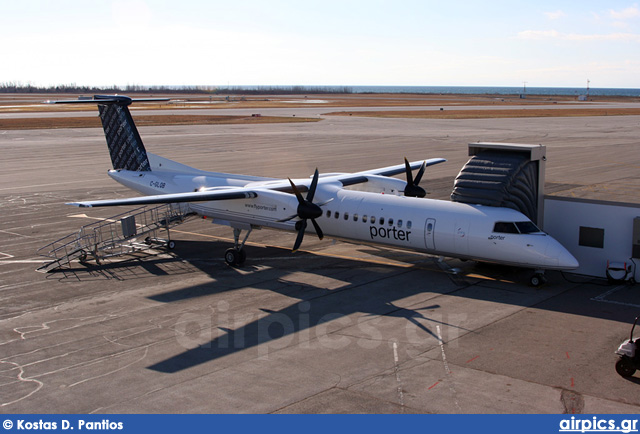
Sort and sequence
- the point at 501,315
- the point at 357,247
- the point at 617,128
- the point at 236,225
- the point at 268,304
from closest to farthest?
the point at 501,315 < the point at 268,304 < the point at 236,225 < the point at 357,247 < the point at 617,128

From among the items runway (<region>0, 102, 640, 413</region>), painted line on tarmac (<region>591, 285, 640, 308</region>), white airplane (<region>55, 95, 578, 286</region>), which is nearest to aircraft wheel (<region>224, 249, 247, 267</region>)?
white airplane (<region>55, 95, 578, 286</region>)

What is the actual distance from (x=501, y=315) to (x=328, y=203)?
9.56 metres

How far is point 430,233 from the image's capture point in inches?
946

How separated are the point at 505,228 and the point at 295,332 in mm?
9272

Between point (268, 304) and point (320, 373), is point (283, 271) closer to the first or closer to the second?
point (268, 304)

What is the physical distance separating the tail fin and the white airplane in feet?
0.18

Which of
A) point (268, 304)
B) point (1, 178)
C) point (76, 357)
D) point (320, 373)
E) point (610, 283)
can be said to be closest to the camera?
point (320, 373)

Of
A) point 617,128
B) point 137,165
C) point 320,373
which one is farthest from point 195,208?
point 617,128

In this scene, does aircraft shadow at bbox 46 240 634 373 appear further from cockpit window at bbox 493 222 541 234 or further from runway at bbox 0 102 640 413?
cockpit window at bbox 493 222 541 234

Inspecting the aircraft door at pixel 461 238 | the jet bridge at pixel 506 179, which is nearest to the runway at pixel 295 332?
the aircraft door at pixel 461 238

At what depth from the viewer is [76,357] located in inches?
672

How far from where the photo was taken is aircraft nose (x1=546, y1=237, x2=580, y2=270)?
21797 mm

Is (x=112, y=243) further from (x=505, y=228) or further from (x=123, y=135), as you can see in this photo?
(x=505, y=228)

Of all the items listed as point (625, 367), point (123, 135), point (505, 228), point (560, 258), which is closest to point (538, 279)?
point (560, 258)
